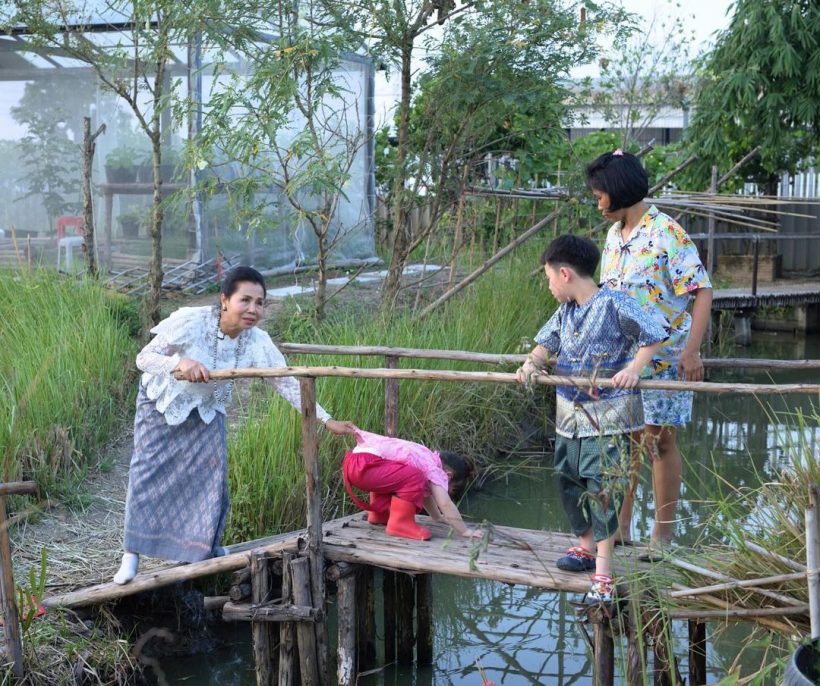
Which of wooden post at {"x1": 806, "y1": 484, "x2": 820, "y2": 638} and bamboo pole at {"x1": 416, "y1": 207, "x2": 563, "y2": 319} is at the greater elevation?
bamboo pole at {"x1": 416, "y1": 207, "x2": 563, "y2": 319}

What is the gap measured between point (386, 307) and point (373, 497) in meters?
3.36

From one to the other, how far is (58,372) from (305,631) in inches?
112

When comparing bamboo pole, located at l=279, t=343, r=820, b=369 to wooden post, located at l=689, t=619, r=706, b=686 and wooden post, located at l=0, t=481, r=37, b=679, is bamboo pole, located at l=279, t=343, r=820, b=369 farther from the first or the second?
wooden post, located at l=0, t=481, r=37, b=679

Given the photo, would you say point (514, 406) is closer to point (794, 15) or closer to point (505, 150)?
point (505, 150)

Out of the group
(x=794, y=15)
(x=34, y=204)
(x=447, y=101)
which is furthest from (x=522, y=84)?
(x=34, y=204)

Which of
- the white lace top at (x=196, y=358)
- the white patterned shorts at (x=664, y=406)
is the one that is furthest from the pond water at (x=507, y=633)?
the white lace top at (x=196, y=358)

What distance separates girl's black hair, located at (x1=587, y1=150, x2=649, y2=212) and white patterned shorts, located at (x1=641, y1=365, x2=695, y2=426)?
0.68m

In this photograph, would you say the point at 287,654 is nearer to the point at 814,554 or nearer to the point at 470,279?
the point at 814,554

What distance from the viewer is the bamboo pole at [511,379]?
3457 mm

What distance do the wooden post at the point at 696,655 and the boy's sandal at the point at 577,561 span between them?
0.57m

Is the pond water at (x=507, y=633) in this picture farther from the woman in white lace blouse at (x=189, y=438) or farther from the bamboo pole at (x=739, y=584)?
the woman in white lace blouse at (x=189, y=438)

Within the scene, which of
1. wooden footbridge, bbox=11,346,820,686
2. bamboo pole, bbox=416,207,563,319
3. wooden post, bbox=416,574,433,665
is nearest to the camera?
wooden footbridge, bbox=11,346,820,686

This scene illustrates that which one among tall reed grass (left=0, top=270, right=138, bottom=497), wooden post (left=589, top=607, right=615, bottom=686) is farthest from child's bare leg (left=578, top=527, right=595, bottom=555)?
tall reed grass (left=0, top=270, right=138, bottom=497)

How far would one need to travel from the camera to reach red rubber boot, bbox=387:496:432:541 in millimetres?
4523
